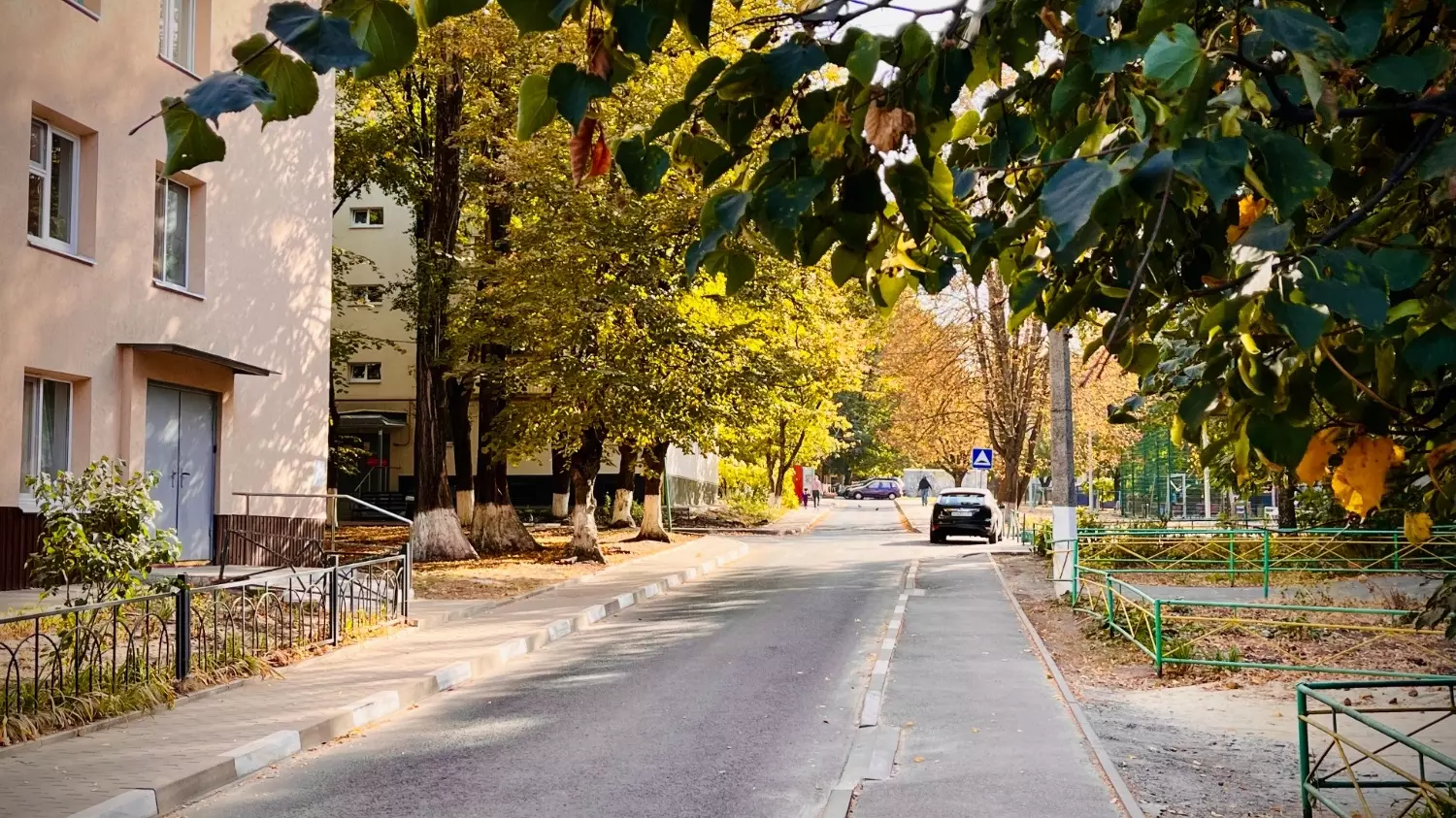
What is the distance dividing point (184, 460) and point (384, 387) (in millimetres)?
29734

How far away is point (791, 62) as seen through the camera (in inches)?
106

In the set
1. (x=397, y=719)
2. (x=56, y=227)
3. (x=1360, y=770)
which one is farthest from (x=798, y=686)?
(x=56, y=227)

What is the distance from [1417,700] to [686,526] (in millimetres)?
34070

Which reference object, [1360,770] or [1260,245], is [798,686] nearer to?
[1360,770]

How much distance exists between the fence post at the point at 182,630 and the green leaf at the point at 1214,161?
382 inches

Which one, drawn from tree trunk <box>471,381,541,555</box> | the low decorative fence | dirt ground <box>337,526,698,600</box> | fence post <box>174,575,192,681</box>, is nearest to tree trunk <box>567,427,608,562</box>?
dirt ground <box>337,526,698,600</box>

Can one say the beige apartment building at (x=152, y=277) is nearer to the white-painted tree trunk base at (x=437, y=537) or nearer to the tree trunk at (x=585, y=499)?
the white-painted tree trunk base at (x=437, y=537)

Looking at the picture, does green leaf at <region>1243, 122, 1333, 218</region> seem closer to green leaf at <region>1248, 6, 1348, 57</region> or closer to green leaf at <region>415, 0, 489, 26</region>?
green leaf at <region>1248, 6, 1348, 57</region>

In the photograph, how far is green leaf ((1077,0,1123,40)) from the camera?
7.30 feet

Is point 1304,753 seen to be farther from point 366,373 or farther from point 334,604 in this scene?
point 366,373

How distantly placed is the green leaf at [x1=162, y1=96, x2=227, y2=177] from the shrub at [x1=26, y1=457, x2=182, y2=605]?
879 cm

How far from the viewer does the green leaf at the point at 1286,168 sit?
198 centimetres

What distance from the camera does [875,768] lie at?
748 cm

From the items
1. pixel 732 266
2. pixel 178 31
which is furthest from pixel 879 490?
pixel 732 266
